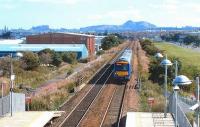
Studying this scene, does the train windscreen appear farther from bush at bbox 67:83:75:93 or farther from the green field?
the green field

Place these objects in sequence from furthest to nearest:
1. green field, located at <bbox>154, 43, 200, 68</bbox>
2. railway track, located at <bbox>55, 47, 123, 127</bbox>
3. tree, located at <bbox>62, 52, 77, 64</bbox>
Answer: green field, located at <bbox>154, 43, 200, 68</bbox>, tree, located at <bbox>62, 52, 77, 64</bbox>, railway track, located at <bbox>55, 47, 123, 127</bbox>

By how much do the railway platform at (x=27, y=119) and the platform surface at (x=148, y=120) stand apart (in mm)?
4050

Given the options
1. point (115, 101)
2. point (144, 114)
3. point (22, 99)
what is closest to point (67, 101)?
point (115, 101)

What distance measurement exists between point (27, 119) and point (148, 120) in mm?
5807

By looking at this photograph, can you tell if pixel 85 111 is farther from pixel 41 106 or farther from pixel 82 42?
pixel 82 42

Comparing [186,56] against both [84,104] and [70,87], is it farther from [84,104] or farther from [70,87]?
[84,104]

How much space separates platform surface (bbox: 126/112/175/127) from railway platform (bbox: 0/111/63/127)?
405 cm

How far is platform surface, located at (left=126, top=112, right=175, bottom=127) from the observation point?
22.3 metres

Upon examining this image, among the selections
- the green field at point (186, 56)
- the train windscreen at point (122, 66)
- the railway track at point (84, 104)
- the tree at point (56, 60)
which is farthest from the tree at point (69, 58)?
the train windscreen at point (122, 66)

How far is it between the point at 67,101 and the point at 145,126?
12.2 metres

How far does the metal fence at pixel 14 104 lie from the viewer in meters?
24.7

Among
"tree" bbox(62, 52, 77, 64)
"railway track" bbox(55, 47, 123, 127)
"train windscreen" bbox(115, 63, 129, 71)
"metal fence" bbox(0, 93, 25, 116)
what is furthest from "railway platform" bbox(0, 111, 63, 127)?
"tree" bbox(62, 52, 77, 64)

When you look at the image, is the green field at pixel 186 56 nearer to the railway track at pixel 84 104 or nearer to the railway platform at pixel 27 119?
the railway track at pixel 84 104

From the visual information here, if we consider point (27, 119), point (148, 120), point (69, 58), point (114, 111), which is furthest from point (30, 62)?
point (148, 120)
